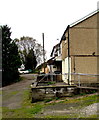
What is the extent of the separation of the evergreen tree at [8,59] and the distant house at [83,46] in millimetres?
13937

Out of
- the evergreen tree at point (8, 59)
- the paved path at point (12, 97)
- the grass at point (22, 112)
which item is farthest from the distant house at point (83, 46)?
the evergreen tree at point (8, 59)

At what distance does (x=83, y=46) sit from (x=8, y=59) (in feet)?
49.6

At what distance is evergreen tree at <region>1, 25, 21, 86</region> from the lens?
21594mm

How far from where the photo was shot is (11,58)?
22438 millimetres

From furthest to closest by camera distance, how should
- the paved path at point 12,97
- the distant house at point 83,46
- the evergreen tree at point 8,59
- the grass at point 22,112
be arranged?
the evergreen tree at point 8,59
the distant house at point 83,46
the paved path at point 12,97
the grass at point 22,112

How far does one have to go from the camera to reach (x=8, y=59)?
2219 centimetres

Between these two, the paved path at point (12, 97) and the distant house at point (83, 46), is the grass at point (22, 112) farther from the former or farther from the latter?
the distant house at point (83, 46)

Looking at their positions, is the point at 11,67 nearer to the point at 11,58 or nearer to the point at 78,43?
the point at 11,58

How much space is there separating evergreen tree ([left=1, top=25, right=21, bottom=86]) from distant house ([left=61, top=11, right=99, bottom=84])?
45.7 ft

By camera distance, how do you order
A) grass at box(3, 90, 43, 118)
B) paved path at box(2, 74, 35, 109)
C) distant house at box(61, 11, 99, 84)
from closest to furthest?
1. grass at box(3, 90, 43, 118)
2. paved path at box(2, 74, 35, 109)
3. distant house at box(61, 11, 99, 84)

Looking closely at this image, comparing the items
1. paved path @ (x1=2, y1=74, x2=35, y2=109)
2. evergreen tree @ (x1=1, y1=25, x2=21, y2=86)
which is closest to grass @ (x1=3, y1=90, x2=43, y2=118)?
paved path @ (x1=2, y1=74, x2=35, y2=109)

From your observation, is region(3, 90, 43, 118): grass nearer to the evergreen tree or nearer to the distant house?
the distant house

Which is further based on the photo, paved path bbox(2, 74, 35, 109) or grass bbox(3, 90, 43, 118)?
paved path bbox(2, 74, 35, 109)

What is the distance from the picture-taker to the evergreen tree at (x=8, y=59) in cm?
2159
